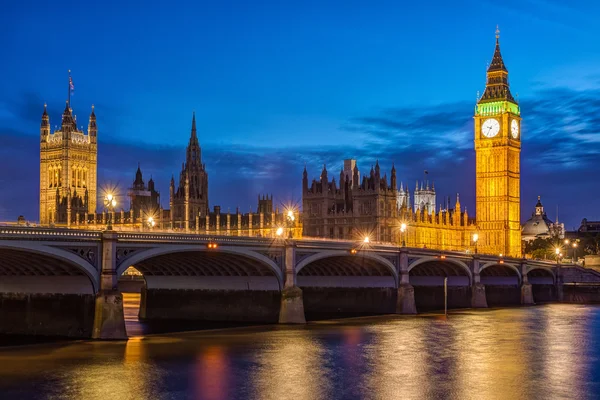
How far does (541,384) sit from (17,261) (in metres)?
32.1

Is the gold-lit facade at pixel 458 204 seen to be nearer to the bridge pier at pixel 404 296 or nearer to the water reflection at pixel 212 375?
the bridge pier at pixel 404 296

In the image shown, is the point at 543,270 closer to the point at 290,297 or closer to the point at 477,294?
the point at 477,294

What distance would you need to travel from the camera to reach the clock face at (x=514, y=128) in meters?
160

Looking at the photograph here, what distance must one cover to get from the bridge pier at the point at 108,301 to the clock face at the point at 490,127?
113017 mm

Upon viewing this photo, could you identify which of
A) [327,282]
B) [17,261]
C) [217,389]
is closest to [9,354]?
[17,261]

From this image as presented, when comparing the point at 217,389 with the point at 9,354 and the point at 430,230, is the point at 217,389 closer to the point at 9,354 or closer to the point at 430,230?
the point at 9,354

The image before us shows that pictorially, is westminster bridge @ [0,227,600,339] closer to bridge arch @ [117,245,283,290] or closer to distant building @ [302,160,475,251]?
bridge arch @ [117,245,283,290]

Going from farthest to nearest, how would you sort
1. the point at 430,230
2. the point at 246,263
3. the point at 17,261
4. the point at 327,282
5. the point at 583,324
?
the point at 430,230, the point at 327,282, the point at 583,324, the point at 246,263, the point at 17,261

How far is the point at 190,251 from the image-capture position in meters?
63.7

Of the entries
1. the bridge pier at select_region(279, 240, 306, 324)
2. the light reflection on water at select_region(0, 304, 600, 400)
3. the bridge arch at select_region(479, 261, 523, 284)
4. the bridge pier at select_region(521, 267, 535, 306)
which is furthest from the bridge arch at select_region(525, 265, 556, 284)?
the bridge pier at select_region(279, 240, 306, 324)

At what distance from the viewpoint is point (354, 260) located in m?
84.6

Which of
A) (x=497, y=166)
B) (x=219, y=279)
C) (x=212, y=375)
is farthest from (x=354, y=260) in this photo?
(x=497, y=166)

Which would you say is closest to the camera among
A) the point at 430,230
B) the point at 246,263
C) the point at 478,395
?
the point at 478,395

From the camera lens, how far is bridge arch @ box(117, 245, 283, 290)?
58.4m
